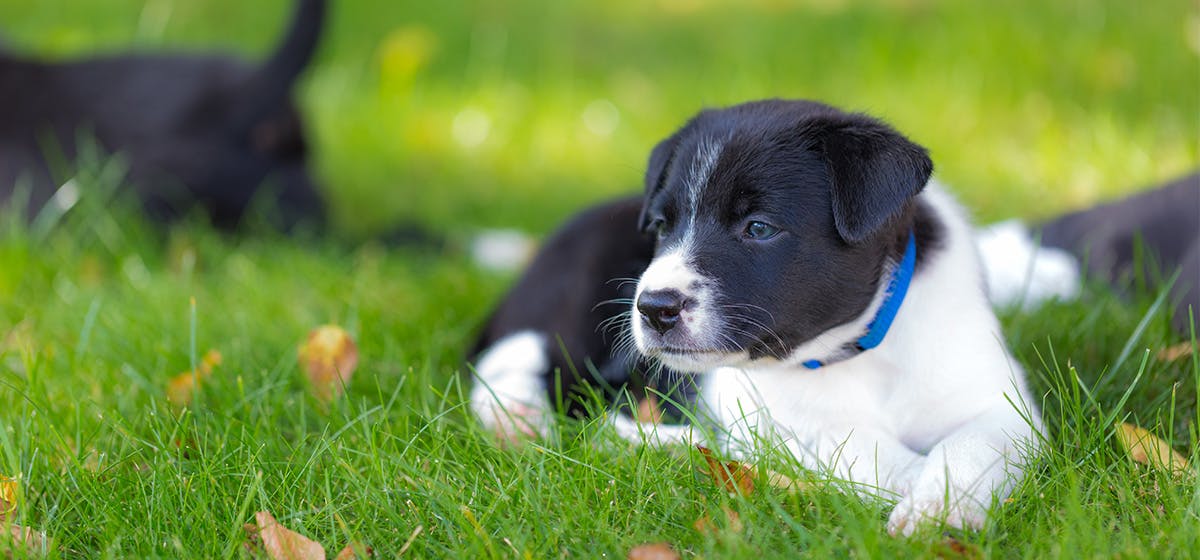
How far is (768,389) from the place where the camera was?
116 inches

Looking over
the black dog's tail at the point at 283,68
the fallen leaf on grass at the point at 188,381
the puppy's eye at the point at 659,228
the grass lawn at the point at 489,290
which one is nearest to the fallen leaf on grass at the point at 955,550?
the grass lawn at the point at 489,290

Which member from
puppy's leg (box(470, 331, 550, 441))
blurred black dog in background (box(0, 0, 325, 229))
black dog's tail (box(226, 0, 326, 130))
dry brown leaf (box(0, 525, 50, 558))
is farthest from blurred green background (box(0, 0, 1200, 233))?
dry brown leaf (box(0, 525, 50, 558))

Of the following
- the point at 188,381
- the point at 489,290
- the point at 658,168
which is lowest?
the point at 489,290

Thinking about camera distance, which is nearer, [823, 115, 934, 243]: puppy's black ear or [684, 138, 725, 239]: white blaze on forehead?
[823, 115, 934, 243]: puppy's black ear

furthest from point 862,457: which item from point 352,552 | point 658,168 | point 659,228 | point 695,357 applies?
point 352,552

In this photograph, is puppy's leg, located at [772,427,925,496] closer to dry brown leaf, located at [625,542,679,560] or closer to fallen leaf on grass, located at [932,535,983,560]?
fallen leaf on grass, located at [932,535,983,560]

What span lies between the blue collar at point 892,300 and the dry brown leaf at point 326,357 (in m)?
1.47

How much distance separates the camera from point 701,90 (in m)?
7.30

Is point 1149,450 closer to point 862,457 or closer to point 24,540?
point 862,457

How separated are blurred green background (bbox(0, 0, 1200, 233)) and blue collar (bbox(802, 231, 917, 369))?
257 cm

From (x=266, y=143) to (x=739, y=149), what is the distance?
322 centimetres

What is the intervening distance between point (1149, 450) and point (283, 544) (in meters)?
1.83

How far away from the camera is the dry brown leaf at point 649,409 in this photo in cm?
302

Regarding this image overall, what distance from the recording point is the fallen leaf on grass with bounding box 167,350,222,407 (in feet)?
10.6
